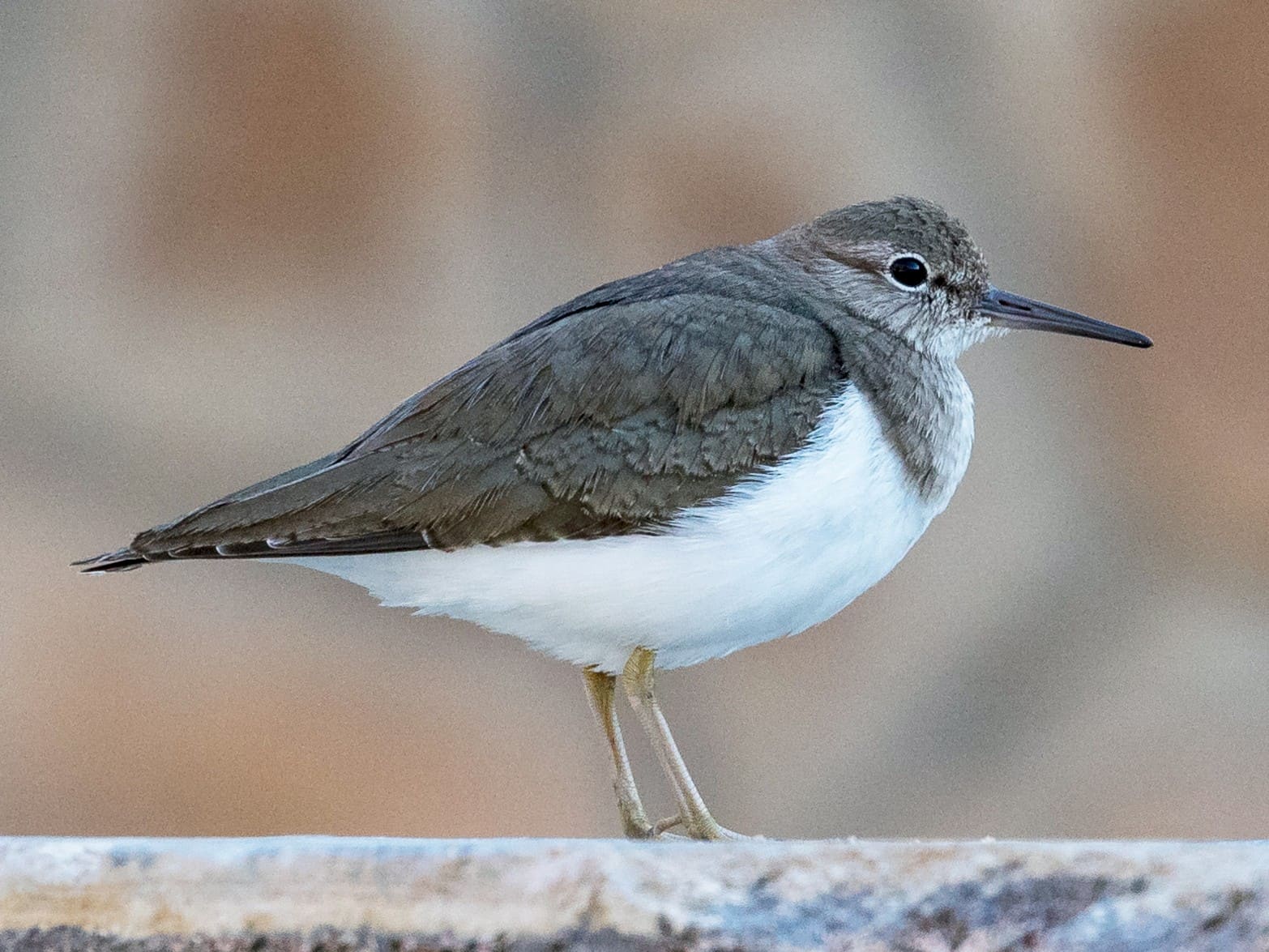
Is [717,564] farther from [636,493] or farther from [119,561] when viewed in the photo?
[119,561]

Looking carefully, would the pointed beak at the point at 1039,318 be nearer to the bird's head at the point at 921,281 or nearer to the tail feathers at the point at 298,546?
the bird's head at the point at 921,281

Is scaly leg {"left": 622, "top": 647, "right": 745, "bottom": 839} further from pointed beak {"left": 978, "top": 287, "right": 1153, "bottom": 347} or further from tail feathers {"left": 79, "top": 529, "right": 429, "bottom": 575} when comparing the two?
pointed beak {"left": 978, "top": 287, "right": 1153, "bottom": 347}

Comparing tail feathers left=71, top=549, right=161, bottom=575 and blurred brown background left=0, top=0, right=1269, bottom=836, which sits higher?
blurred brown background left=0, top=0, right=1269, bottom=836

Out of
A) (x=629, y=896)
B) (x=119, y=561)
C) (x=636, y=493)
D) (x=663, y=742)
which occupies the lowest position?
(x=629, y=896)

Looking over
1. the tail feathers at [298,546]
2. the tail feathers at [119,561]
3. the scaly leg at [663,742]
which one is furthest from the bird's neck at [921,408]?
the tail feathers at [119,561]

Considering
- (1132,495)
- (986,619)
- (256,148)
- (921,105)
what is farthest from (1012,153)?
→ (256,148)

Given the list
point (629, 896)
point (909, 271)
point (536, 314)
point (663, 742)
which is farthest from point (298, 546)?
point (536, 314)

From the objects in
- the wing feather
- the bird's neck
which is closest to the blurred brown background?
the bird's neck
